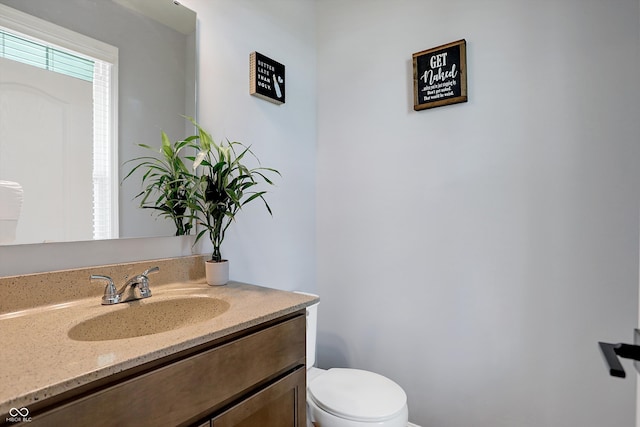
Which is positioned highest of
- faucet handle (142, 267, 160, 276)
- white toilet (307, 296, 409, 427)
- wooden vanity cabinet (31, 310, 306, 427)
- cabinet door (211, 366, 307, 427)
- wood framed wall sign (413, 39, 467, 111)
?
wood framed wall sign (413, 39, 467, 111)

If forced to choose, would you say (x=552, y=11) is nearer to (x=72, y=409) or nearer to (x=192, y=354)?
(x=192, y=354)

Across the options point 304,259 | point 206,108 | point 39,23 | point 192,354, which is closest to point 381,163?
point 304,259

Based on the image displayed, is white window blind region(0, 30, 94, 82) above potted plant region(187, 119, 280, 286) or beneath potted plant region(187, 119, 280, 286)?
above

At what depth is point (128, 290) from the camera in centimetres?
110

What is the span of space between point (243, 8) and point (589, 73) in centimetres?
155

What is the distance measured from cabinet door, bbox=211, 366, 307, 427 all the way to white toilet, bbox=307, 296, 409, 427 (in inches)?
8.7

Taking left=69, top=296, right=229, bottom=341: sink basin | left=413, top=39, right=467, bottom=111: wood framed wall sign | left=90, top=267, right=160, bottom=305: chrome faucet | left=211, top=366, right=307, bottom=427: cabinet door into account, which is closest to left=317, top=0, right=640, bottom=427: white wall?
left=413, top=39, right=467, bottom=111: wood framed wall sign

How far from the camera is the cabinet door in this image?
861 mm

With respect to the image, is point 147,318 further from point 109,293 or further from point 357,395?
point 357,395

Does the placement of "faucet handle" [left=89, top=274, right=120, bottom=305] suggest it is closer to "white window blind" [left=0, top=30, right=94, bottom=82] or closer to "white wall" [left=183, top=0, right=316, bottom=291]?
"white wall" [left=183, top=0, right=316, bottom=291]

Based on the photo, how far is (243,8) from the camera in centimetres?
162

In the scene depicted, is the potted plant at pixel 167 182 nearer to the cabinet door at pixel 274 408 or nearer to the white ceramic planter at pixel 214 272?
the white ceramic planter at pixel 214 272

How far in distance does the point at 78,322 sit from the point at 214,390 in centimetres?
42

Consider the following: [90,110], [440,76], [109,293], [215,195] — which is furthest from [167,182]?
[440,76]
